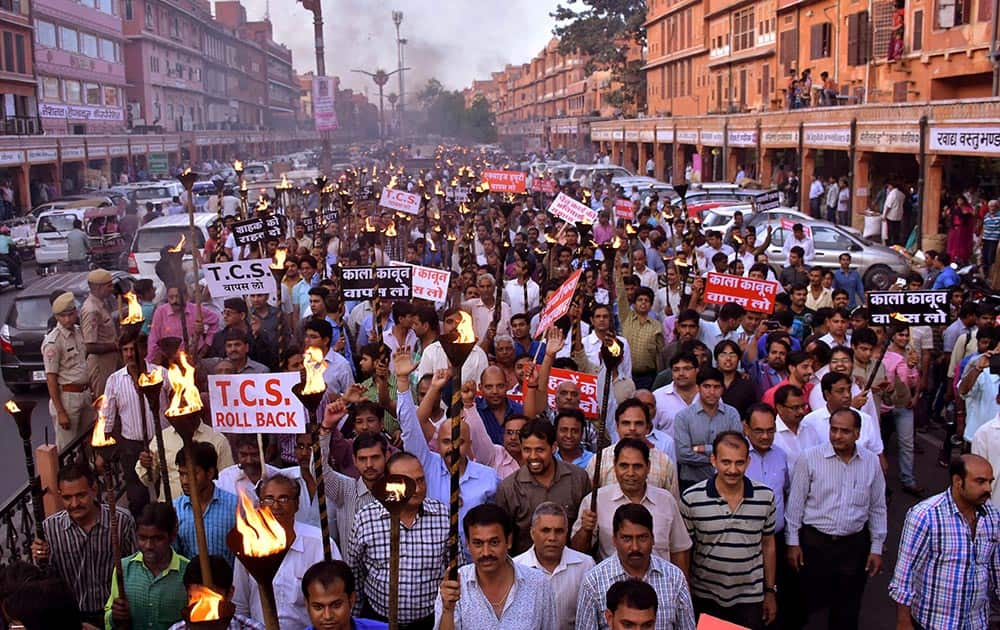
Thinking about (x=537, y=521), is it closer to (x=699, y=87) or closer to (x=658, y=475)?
(x=658, y=475)

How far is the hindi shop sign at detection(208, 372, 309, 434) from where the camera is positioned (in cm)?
619

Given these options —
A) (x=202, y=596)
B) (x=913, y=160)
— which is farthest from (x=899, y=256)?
(x=202, y=596)

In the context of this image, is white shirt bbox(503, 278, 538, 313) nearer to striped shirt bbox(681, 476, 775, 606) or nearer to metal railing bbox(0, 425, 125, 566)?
metal railing bbox(0, 425, 125, 566)

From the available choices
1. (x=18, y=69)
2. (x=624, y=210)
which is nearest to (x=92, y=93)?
(x=18, y=69)

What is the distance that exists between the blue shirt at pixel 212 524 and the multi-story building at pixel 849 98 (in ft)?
57.8

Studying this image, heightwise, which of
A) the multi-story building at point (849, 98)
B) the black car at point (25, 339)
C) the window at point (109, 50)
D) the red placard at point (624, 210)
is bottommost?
the black car at point (25, 339)

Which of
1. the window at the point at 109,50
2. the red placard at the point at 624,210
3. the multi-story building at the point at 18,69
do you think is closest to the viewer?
the red placard at the point at 624,210

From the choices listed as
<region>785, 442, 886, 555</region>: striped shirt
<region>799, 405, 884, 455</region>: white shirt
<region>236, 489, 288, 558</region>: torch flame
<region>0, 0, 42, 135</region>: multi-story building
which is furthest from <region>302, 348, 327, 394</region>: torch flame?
<region>0, 0, 42, 135</region>: multi-story building

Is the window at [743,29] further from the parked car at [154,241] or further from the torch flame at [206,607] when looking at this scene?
the torch flame at [206,607]

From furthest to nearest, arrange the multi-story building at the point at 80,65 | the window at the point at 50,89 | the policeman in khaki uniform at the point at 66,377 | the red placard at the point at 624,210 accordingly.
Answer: the window at the point at 50,89 → the multi-story building at the point at 80,65 → the red placard at the point at 624,210 → the policeman in khaki uniform at the point at 66,377

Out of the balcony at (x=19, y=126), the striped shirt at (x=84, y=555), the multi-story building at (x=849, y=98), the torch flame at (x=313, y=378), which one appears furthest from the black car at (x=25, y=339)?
the balcony at (x=19, y=126)

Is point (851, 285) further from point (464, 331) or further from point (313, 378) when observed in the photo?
point (313, 378)

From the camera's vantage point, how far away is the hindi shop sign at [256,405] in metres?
6.19

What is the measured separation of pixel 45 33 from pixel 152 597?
165 feet
